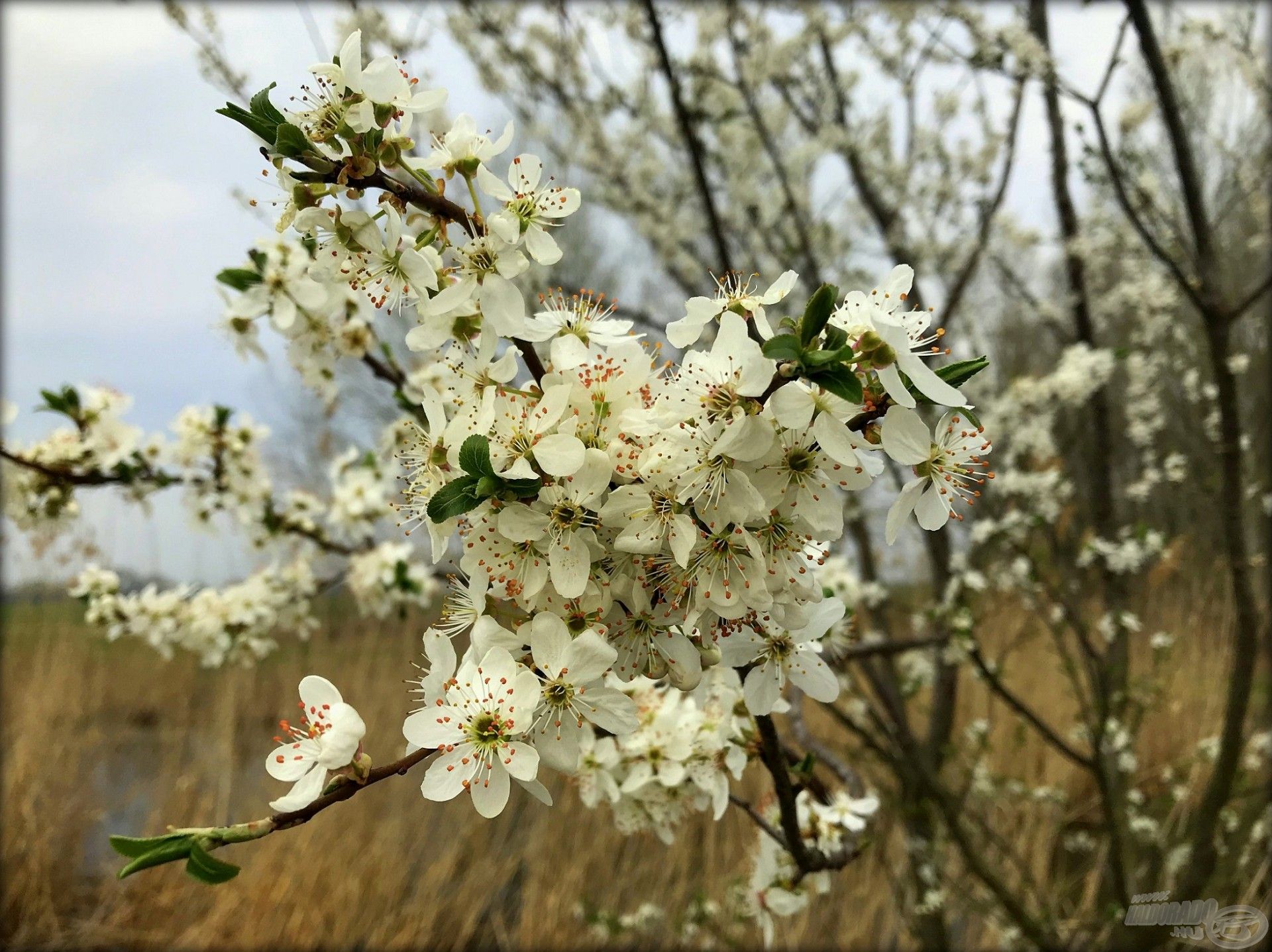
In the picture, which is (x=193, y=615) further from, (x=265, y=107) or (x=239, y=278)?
(x=265, y=107)

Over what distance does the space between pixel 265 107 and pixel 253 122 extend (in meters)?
0.02

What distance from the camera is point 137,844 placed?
0.58m

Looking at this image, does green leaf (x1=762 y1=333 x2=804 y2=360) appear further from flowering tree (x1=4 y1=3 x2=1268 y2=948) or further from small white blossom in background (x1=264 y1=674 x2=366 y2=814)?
small white blossom in background (x1=264 y1=674 x2=366 y2=814)

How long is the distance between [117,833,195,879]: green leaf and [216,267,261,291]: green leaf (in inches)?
38.4

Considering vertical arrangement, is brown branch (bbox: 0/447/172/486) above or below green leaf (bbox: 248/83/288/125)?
below

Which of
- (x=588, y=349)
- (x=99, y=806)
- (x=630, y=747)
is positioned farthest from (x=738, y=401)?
(x=99, y=806)

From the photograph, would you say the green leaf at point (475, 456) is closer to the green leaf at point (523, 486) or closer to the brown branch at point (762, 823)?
the green leaf at point (523, 486)

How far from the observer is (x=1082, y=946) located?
1951 millimetres

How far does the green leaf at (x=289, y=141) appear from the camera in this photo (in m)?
0.64

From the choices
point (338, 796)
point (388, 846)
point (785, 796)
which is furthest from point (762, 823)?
point (388, 846)

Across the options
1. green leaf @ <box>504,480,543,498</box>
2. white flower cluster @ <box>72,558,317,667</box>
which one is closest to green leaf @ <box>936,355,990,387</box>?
green leaf @ <box>504,480,543,498</box>

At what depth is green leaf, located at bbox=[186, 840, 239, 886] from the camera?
1.88ft

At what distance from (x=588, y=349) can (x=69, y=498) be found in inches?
52.1

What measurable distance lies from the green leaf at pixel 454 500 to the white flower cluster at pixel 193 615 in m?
1.28
